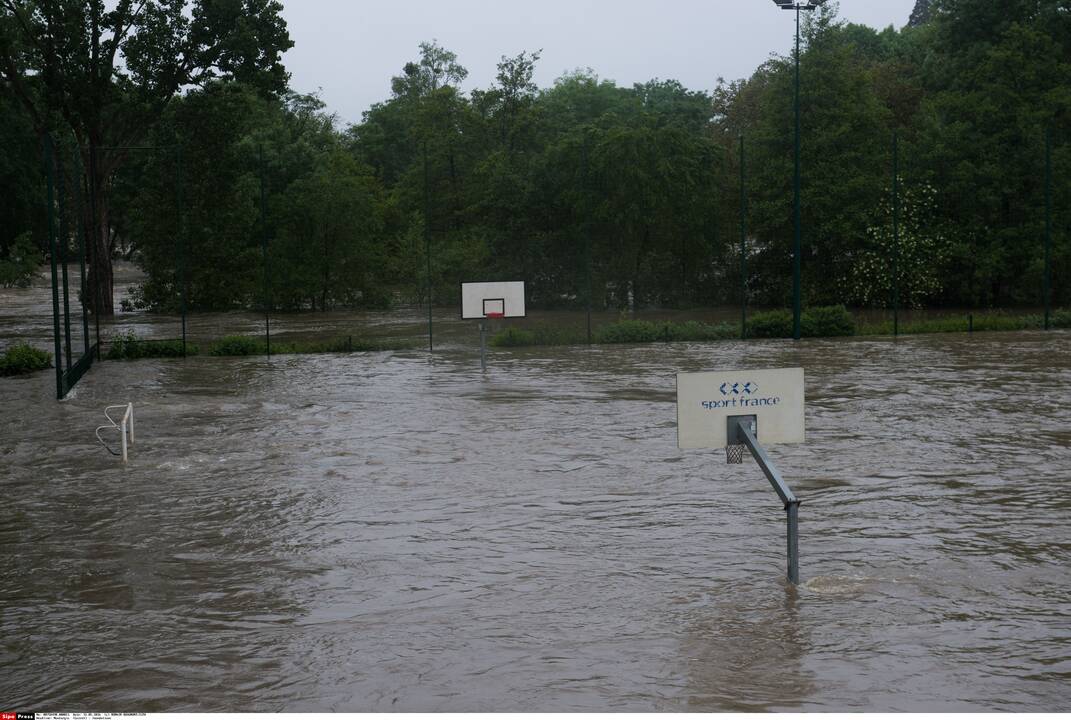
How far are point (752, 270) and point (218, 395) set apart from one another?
22.2m

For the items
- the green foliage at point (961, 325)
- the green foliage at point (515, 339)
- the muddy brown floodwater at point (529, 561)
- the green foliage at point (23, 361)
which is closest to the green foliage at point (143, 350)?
the green foliage at point (23, 361)

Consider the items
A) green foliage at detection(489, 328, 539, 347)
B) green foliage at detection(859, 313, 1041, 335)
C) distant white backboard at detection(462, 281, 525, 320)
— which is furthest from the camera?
green foliage at detection(859, 313, 1041, 335)

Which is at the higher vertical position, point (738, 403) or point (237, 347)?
point (738, 403)

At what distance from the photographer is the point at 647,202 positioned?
35.8 meters

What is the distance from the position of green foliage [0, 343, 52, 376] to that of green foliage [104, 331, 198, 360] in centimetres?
189

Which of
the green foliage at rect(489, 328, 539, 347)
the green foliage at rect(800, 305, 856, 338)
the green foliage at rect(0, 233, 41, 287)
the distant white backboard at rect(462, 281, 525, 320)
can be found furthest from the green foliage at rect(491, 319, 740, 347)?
the green foliage at rect(0, 233, 41, 287)

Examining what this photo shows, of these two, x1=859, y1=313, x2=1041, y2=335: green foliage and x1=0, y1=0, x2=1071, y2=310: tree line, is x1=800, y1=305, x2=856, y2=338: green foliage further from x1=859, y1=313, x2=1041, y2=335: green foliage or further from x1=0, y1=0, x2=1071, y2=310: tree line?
x1=0, y1=0, x2=1071, y2=310: tree line

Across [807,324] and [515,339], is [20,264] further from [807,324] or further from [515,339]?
[807,324]

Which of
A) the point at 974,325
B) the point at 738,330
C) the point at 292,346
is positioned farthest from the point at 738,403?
the point at 974,325

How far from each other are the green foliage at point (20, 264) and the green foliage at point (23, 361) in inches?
1567

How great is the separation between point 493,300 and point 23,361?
951cm

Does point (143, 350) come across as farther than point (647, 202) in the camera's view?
No

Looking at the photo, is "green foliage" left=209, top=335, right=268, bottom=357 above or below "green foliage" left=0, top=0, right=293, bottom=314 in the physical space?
below

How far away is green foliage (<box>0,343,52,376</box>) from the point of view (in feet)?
78.1
